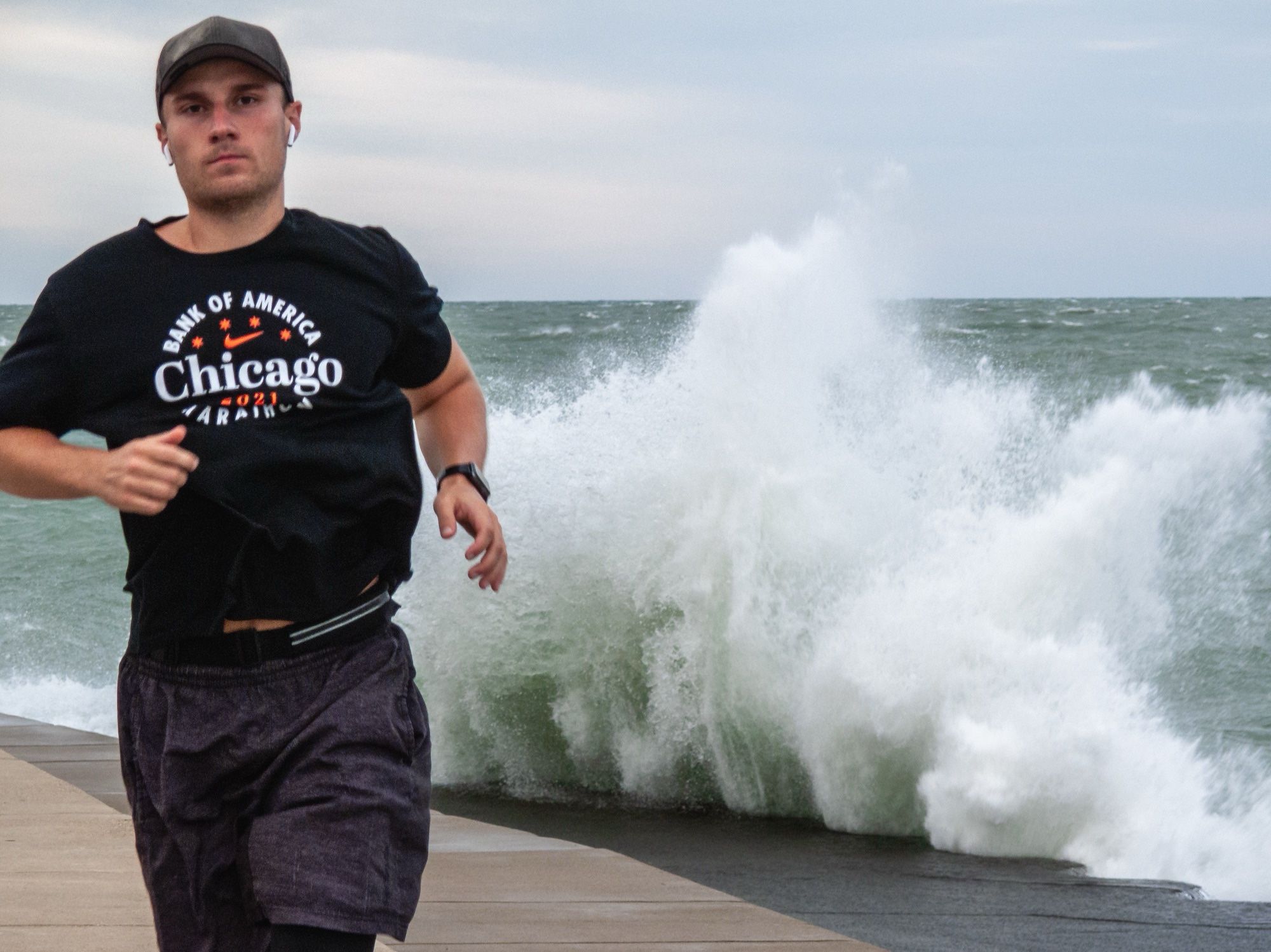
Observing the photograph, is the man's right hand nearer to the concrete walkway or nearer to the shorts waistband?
the shorts waistband

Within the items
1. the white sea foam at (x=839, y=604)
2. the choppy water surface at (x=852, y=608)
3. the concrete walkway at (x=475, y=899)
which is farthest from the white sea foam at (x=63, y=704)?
the concrete walkway at (x=475, y=899)

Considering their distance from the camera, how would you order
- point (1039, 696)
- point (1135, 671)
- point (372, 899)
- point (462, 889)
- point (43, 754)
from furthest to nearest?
point (1135, 671), point (1039, 696), point (43, 754), point (462, 889), point (372, 899)

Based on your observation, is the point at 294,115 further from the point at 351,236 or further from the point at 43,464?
the point at 43,464

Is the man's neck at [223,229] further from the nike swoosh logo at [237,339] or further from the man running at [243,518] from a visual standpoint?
the nike swoosh logo at [237,339]

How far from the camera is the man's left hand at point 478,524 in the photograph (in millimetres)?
1897

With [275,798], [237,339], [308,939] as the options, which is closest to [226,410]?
[237,339]

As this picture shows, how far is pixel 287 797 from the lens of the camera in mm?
1757

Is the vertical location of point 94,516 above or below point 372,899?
below

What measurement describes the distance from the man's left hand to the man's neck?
382mm

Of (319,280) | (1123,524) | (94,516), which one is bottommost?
(94,516)

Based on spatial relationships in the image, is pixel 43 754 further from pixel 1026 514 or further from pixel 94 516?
pixel 94 516

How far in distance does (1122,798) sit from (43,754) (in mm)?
3781

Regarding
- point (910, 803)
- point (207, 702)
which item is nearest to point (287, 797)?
point (207, 702)

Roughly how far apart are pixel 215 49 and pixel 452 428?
1.81 ft
